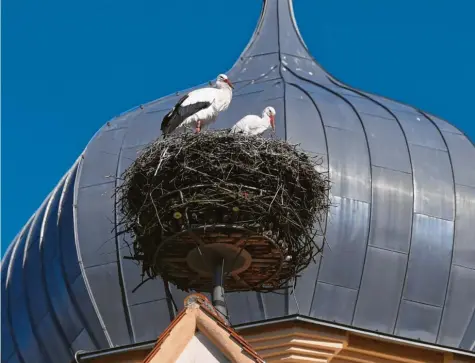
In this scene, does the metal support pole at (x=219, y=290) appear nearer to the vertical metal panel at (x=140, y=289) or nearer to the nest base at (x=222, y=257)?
the nest base at (x=222, y=257)

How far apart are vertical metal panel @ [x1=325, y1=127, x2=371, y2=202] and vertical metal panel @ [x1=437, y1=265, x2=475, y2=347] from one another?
1.01 m

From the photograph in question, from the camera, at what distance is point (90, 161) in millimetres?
17641

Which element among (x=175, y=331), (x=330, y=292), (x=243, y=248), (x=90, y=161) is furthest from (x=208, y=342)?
(x=90, y=161)

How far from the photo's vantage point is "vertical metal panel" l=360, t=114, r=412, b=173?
17188 mm

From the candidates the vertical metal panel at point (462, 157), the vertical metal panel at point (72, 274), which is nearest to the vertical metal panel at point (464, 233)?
the vertical metal panel at point (462, 157)

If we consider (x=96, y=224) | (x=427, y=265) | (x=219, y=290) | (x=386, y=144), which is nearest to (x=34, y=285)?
(x=96, y=224)

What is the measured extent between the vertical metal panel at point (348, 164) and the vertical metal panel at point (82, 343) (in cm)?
238

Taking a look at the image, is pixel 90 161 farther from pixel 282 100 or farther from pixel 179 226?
pixel 179 226

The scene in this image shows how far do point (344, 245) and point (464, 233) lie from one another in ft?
3.66

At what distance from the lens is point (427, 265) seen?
1678cm

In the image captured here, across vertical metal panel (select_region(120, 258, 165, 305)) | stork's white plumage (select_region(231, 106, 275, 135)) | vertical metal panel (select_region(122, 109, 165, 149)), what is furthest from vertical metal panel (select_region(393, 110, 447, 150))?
vertical metal panel (select_region(120, 258, 165, 305))

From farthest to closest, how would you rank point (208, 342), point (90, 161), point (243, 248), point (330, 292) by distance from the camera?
point (90, 161) < point (330, 292) < point (243, 248) < point (208, 342)

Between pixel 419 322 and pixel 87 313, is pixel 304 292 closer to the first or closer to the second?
pixel 419 322

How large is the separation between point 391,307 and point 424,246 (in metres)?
0.62
